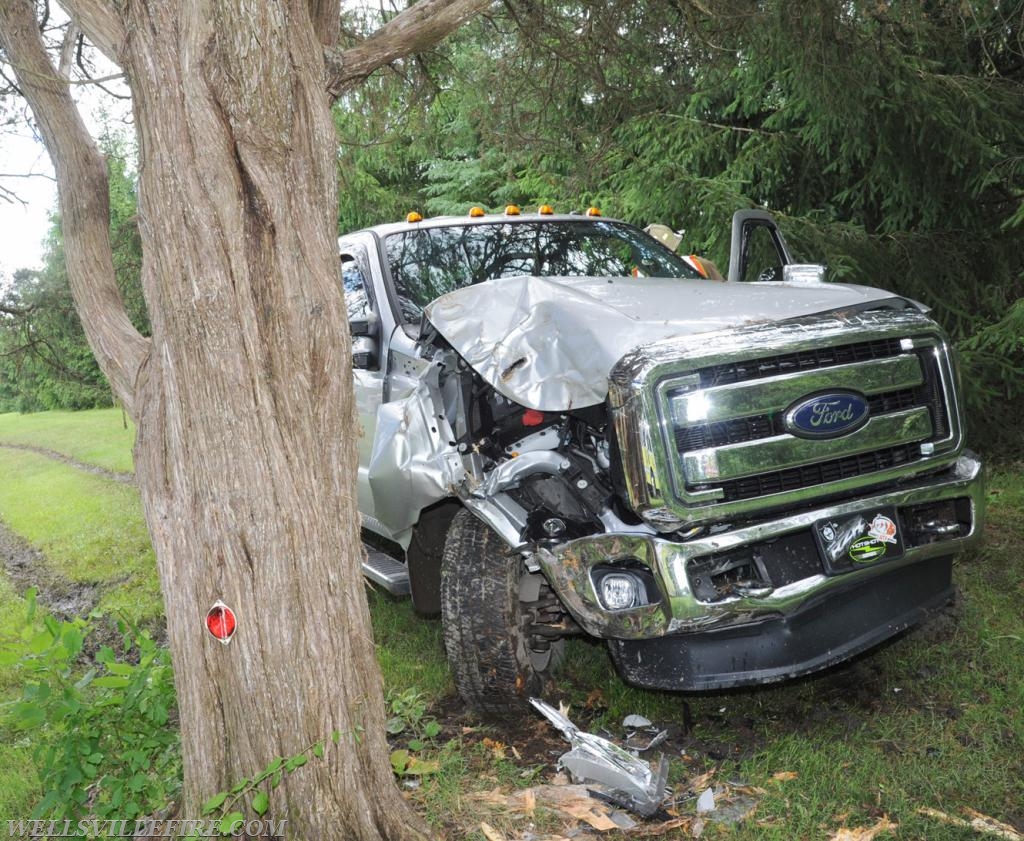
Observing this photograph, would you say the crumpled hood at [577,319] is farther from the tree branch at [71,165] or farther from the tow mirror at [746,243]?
the tree branch at [71,165]

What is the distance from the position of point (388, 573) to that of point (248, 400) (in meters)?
2.03

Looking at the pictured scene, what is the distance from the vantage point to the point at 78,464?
1511cm

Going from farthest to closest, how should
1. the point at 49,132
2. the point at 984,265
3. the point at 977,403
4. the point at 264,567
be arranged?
the point at 984,265
the point at 977,403
the point at 49,132
the point at 264,567

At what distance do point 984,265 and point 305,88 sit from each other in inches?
262

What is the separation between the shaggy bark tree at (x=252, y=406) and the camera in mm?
2934

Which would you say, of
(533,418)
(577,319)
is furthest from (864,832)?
(577,319)

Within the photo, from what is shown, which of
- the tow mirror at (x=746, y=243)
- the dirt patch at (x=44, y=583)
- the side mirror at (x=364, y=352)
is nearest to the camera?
the side mirror at (x=364, y=352)

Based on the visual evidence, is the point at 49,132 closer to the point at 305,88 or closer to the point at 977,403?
the point at 305,88

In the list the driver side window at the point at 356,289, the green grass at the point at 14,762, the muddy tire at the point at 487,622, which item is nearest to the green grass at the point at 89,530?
the green grass at the point at 14,762

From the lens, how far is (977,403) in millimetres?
6977

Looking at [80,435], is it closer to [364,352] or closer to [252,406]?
[364,352]

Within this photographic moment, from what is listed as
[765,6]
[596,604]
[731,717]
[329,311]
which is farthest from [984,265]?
[329,311]

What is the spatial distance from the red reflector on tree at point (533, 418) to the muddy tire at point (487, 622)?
17.9 inches

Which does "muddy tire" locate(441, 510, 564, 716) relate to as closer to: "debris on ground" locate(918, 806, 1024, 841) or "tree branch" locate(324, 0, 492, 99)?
"debris on ground" locate(918, 806, 1024, 841)
